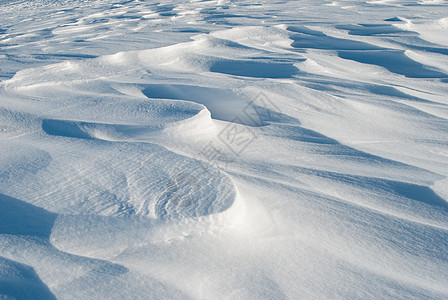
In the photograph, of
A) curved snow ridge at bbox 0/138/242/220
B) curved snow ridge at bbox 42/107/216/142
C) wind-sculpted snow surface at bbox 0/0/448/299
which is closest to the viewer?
wind-sculpted snow surface at bbox 0/0/448/299

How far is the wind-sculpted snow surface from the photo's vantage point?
0.85 meters

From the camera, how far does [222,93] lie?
1.88m

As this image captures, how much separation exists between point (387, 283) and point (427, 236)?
0.21 metres

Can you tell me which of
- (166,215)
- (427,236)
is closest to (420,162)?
(427,236)

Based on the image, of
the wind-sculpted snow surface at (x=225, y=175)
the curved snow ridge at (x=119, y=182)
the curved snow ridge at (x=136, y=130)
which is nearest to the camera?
the wind-sculpted snow surface at (x=225, y=175)

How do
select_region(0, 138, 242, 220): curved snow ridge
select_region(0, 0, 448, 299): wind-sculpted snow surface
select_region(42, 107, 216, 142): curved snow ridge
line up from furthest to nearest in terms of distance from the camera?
1. select_region(42, 107, 216, 142): curved snow ridge
2. select_region(0, 138, 242, 220): curved snow ridge
3. select_region(0, 0, 448, 299): wind-sculpted snow surface

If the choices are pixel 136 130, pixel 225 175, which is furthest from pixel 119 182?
pixel 136 130

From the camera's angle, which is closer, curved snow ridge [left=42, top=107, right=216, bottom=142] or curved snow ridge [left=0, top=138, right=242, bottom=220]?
curved snow ridge [left=0, top=138, right=242, bottom=220]

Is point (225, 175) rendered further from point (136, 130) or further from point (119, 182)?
point (136, 130)

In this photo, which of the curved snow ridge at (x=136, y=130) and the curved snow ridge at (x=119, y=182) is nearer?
the curved snow ridge at (x=119, y=182)

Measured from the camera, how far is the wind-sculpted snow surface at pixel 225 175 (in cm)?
85

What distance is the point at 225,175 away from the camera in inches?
44.6

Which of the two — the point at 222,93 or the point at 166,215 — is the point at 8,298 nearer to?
the point at 166,215

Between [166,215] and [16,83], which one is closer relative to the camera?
[166,215]
